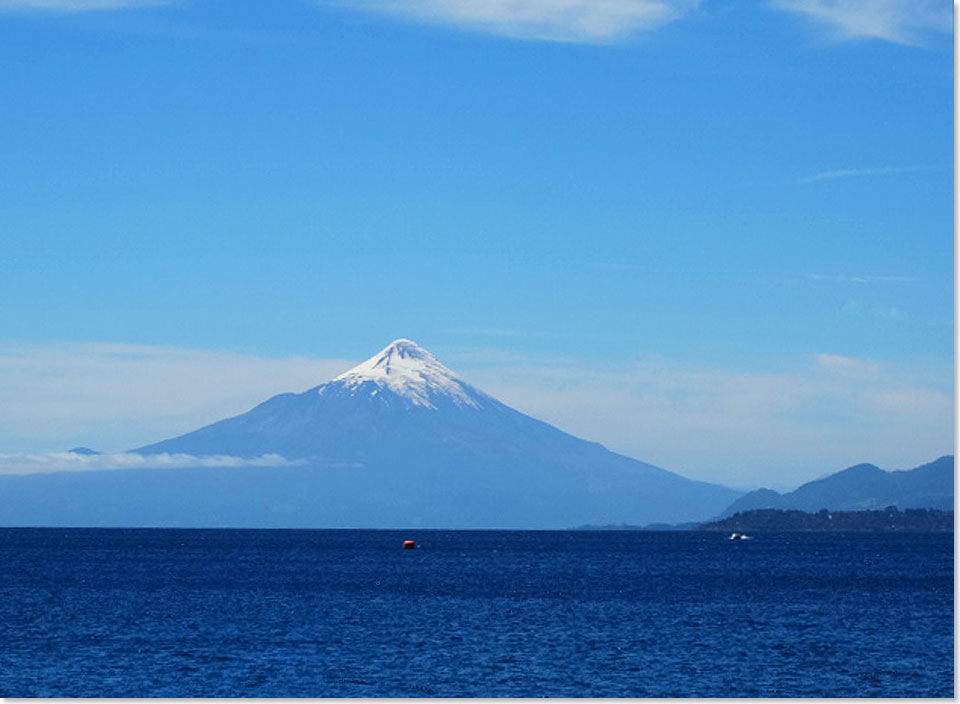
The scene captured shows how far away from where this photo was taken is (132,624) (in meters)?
86.0

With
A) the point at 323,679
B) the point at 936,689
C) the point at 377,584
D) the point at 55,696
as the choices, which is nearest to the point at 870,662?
the point at 936,689

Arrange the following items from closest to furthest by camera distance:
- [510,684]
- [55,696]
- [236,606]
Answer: [55,696] < [510,684] < [236,606]

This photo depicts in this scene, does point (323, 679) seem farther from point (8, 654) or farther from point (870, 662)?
point (870, 662)

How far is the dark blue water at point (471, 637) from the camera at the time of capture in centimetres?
6044

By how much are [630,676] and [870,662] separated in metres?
13.4

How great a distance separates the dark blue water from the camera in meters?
60.4

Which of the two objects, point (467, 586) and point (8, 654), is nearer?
point (8, 654)

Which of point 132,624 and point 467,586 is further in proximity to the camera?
point 467,586

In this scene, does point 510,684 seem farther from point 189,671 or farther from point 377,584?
point 377,584

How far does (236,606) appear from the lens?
10044 centimetres

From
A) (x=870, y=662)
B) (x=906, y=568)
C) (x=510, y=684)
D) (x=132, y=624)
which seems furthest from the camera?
(x=906, y=568)

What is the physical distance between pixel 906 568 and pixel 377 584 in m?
80.9

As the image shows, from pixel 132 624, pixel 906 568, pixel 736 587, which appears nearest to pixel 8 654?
pixel 132 624

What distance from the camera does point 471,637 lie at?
260 feet
